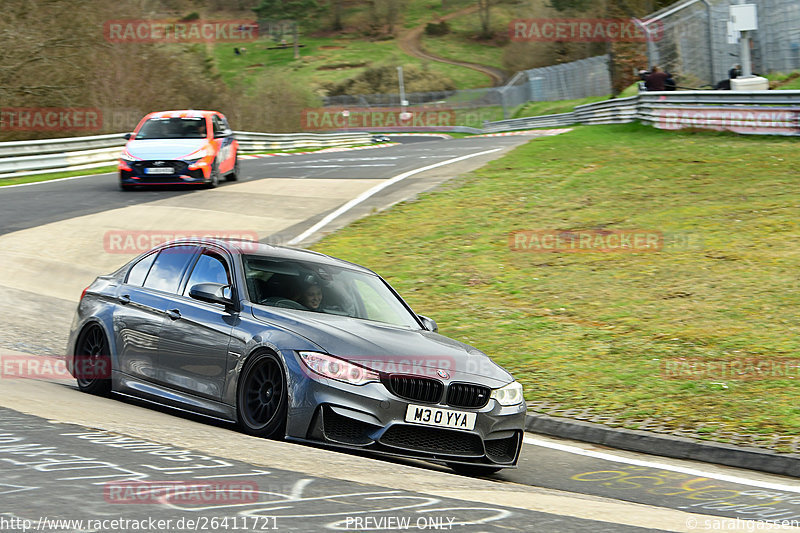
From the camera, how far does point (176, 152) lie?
2264 centimetres

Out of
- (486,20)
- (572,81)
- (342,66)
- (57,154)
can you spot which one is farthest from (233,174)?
(486,20)

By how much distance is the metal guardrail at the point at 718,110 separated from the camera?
81.5 feet

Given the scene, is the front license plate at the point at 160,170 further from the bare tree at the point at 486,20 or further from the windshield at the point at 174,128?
the bare tree at the point at 486,20

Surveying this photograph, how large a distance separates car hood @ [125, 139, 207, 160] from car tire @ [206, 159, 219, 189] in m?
0.52

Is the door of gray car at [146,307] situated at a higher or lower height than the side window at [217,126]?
lower

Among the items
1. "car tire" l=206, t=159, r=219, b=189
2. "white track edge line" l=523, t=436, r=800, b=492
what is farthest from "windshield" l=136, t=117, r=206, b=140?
"white track edge line" l=523, t=436, r=800, b=492

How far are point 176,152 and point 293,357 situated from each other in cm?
1675

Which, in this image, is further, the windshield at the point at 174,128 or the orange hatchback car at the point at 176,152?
the windshield at the point at 174,128

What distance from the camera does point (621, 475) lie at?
726cm

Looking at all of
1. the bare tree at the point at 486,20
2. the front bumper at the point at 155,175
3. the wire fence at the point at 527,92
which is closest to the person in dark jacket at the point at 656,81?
the front bumper at the point at 155,175

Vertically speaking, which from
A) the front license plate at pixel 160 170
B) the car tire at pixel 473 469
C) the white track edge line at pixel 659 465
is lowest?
the white track edge line at pixel 659 465

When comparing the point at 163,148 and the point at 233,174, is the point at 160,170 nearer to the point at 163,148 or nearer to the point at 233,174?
the point at 163,148

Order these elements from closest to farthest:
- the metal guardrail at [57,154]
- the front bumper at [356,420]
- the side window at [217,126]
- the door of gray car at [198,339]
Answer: the front bumper at [356,420] < the door of gray car at [198,339] < the side window at [217,126] < the metal guardrail at [57,154]

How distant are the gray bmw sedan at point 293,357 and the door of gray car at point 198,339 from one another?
0.04 feet
